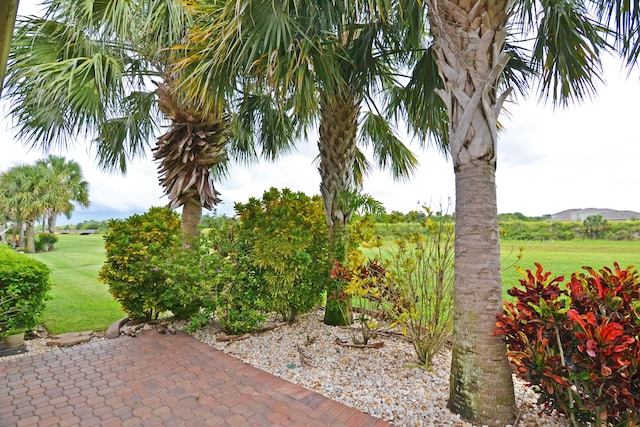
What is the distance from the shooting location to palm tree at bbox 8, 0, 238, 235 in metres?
4.56

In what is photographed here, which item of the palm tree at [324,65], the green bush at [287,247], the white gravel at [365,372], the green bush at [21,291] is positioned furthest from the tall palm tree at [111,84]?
the white gravel at [365,372]

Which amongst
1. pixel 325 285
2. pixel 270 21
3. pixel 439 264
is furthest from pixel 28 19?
pixel 439 264

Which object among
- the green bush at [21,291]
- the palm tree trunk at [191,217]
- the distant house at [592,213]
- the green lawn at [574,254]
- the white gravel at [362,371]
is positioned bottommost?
the white gravel at [362,371]

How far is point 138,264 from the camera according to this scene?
520 centimetres

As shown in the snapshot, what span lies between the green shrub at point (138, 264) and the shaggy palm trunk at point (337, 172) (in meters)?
2.60

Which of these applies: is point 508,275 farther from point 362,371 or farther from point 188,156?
point 188,156

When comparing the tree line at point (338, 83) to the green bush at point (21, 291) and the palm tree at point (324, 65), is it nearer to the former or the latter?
the palm tree at point (324, 65)

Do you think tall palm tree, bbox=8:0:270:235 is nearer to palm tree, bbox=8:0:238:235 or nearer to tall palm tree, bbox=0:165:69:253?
palm tree, bbox=8:0:238:235

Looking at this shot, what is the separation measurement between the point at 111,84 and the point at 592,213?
12.6 meters

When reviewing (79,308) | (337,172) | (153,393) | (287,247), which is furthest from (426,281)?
(79,308)

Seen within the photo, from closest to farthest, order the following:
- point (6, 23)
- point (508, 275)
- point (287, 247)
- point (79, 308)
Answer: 1. point (6, 23)
2. point (287, 247)
3. point (79, 308)
4. point (508, 275)

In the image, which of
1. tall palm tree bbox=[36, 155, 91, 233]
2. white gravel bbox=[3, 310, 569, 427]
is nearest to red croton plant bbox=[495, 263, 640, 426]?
white gravel bbox=[3, 310, 569, 427]

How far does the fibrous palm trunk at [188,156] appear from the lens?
5.63 meters

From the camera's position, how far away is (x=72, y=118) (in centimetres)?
502
